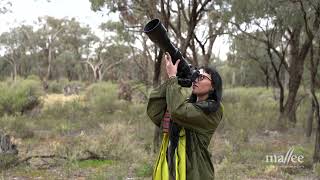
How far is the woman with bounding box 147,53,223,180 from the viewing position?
2643mm

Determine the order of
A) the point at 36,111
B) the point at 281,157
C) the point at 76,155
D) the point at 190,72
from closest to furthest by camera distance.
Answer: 1. the point at 190,72
2. the point at 76,155
3. the point at 281,157
4. the point at 36,111

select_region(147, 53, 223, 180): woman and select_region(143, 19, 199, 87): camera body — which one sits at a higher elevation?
select_region(143, 19, 199, 87): camera body

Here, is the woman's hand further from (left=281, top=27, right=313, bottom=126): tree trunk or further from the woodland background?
(left=281, top=27, right=313, bottom=126): tree trunk

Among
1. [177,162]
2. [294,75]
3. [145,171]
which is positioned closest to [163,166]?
[177,162]

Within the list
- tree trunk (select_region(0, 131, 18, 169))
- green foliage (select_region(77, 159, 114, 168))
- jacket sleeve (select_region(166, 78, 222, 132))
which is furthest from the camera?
green foliage (select_region(77, 159, 114, 168))

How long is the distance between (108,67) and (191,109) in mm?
44145

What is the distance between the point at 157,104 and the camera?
112 inches

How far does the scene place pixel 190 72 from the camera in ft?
9.18

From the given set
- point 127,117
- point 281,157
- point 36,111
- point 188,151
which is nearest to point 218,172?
point 281,157

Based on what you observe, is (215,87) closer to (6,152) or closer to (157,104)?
(157,104)

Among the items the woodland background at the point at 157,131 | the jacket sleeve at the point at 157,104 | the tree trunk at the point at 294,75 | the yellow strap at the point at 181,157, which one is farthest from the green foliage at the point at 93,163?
the tree trunk at the point at 294,75

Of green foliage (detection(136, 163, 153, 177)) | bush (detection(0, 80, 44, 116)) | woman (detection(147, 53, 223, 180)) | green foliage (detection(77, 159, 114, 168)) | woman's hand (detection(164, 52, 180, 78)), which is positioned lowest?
green foliage (detection(77, 159, 114, 168))

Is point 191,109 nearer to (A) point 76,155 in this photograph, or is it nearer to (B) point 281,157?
(A) point 76,155

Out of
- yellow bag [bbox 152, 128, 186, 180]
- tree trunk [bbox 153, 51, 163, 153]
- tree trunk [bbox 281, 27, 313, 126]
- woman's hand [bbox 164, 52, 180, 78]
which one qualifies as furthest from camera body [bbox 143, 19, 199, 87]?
tree trunk [bbox 281, 27, 313, 126]
